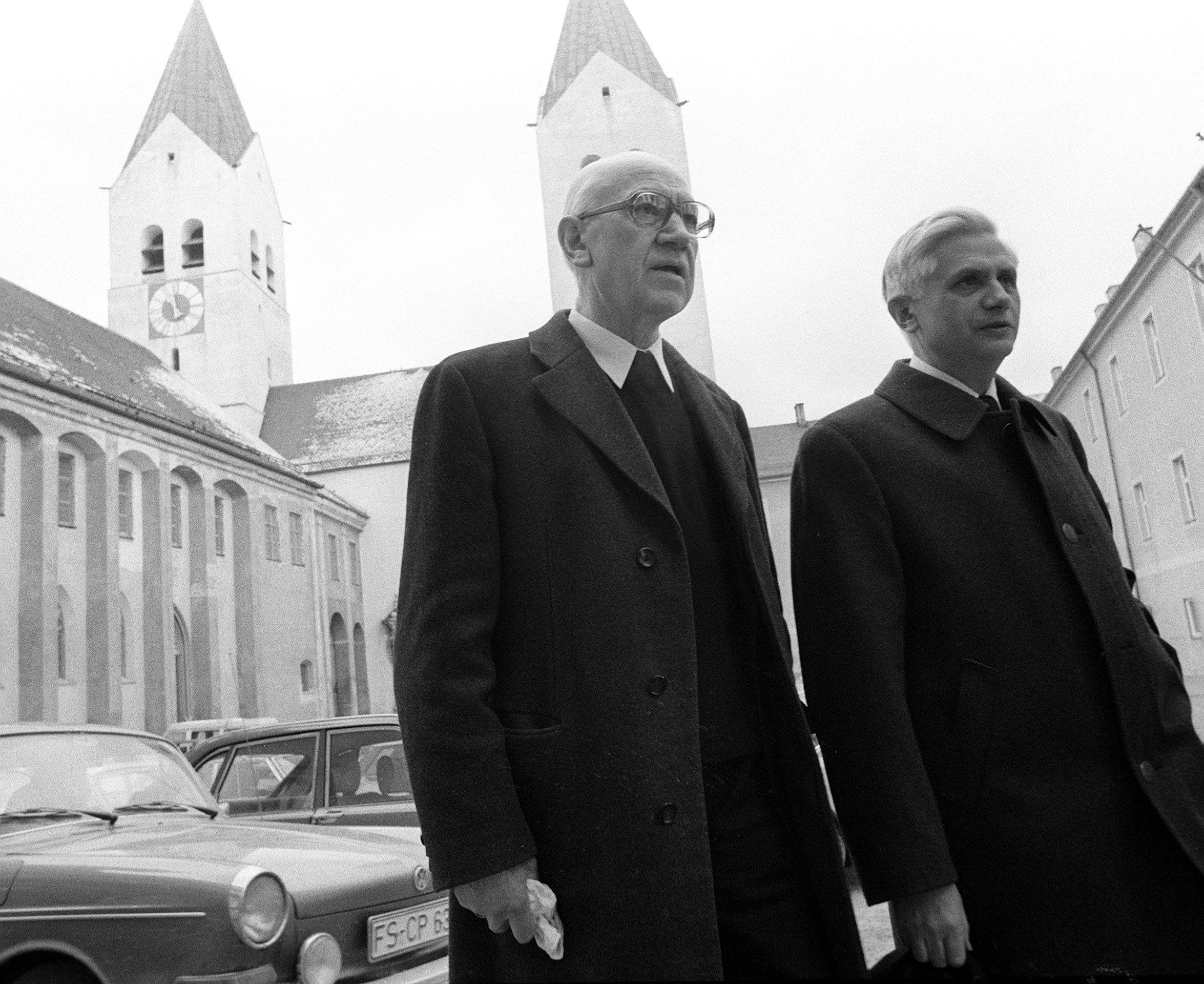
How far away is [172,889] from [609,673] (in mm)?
2564

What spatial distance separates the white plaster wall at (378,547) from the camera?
43.8 meters

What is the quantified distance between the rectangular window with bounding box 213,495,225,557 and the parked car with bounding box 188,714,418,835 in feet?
87.2

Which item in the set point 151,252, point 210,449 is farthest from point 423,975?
point 151,252

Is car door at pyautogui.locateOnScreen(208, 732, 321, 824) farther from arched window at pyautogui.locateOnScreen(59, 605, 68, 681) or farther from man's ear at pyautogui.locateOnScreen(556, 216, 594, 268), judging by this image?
arched window at pyautogui.locateOnScreen(59, 605, 68, 681)

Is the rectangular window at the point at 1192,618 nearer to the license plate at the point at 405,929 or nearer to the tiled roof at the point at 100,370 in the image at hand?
the tiled roof at the point at 100,370

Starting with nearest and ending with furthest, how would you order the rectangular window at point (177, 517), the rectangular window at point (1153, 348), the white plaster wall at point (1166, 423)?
the white plaster wall at point (1166, 423)
the rectangular window at point (1153, 348)
the rectangular window at point (177, 517)

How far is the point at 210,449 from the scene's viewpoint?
3105cm

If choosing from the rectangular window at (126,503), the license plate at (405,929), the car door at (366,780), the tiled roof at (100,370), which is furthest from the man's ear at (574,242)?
the rectangular window at (126,503)

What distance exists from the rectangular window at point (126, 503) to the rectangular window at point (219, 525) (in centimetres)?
403

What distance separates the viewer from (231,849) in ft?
14.3

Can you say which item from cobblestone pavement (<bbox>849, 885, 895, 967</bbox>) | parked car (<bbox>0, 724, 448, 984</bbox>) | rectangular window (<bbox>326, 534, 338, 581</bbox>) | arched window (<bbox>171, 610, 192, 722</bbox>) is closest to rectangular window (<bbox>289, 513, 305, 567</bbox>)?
rectangular window (<bbox>326, 534, 338, 581</bbox>)

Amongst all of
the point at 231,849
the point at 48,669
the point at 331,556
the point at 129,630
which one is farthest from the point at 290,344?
the point at 231,849

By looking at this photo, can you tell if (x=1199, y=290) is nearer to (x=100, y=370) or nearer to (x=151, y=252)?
(x=100, y=370)

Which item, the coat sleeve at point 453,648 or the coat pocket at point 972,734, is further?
the coat pocket at point 972,734
